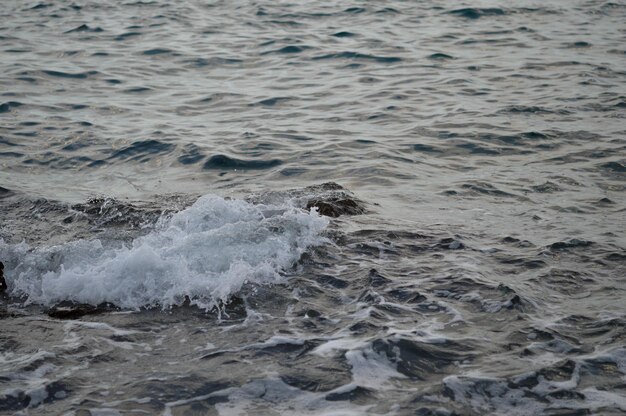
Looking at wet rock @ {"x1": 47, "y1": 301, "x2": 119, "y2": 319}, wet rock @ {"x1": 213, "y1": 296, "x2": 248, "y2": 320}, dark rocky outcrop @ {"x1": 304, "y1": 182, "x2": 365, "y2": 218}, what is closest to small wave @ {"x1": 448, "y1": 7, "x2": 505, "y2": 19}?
dark rocky outcrop @ {"x1": 304, "y1": 182, "x2": 365, "y2": 218}

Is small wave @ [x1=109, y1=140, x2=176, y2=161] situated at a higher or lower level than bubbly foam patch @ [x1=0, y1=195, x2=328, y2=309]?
lower

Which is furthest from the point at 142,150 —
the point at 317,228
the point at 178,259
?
the point at 178,259

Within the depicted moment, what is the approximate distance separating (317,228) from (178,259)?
4.80ft

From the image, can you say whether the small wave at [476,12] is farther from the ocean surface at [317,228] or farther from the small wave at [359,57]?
the small wave at [359,57]

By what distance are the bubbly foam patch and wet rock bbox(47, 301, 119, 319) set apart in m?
0.08

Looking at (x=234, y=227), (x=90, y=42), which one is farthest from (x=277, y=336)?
(x=90, y=42)

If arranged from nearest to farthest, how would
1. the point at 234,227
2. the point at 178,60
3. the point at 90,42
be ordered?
the point at 234,227
the point at 178,60
the point at 90,42

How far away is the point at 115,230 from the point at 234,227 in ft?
4.22

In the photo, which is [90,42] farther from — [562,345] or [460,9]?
[562,345]

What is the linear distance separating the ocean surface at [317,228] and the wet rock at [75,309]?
25 mm

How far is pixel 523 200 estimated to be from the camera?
26.9 ft

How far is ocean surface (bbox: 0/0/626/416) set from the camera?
493cm

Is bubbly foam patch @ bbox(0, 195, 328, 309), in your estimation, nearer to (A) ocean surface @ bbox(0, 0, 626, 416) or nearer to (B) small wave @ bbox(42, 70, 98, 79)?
(A) ocean surface @ bbox(0, 0, 626, 416)

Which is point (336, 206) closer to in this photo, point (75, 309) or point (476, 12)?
point (75, 309)
